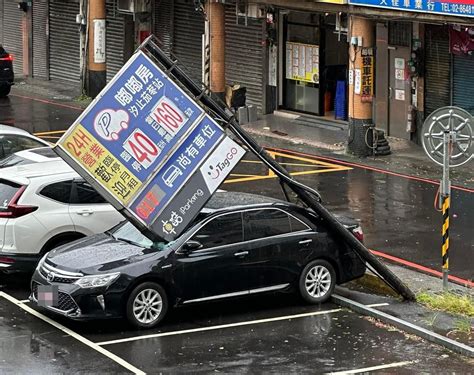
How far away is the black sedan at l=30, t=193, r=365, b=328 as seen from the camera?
14.5 m

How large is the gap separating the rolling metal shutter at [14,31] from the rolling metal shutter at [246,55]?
10.6 metres

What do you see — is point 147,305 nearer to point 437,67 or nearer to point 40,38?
point 437,67

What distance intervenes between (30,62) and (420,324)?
28590 mm

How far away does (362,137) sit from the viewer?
1069 inches

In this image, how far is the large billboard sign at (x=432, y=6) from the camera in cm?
2416

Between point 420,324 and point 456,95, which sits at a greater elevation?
point 456,95

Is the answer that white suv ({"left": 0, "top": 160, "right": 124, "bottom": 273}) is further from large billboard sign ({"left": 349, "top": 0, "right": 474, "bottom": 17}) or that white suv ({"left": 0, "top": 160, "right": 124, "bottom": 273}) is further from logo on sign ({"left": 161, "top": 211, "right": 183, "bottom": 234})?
large billboard sign ({"left": 349, "top": 0, "right": 474, "bottom": 17})

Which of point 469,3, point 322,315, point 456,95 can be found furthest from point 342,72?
point 322,315

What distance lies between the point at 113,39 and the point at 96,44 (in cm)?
342

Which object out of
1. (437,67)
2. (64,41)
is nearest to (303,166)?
(437,67)

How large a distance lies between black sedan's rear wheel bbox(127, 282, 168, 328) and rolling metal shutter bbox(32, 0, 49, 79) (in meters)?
26.9

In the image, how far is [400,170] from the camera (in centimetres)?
2581

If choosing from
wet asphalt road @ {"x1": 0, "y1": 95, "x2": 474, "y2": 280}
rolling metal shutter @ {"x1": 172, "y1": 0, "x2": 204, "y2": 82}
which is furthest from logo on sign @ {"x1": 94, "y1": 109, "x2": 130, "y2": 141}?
rolling metal shutter @ {"x1": 172, "y1": 0, "x2": 204, "y2": 82}

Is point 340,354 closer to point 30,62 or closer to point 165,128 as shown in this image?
point 165,128
